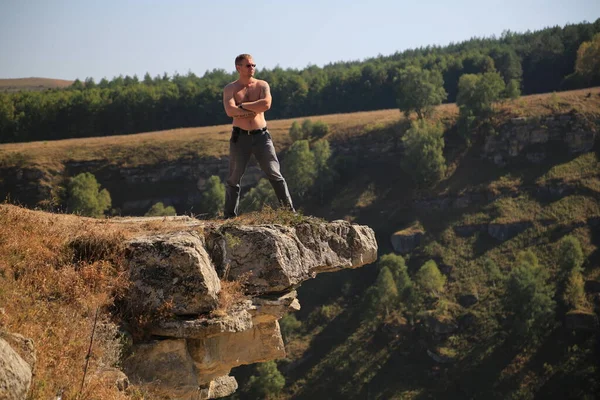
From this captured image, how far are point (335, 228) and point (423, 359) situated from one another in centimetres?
4998

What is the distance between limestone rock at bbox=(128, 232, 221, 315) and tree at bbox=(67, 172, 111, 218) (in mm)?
57719

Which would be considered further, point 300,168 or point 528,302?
point 300,168

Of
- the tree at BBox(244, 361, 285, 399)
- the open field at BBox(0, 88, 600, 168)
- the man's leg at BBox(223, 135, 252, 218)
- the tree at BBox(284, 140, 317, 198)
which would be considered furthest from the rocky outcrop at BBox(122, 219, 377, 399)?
the open field at BBox(0, 88, 600, 168)

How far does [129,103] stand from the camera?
4311 inches

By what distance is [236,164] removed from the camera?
39.6 ft

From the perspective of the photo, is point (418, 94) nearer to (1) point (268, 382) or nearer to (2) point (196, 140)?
(2) point (196, 140)

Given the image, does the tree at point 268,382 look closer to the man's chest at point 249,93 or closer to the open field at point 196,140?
the open field at point 196,140

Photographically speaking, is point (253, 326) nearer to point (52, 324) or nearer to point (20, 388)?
point (52, 324)

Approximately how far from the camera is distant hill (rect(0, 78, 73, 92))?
163m

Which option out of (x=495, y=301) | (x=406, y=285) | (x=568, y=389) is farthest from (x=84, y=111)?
(x=568, y=389)

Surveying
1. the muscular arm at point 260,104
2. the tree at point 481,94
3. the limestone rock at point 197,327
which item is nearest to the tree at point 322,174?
the tree at point 481,94

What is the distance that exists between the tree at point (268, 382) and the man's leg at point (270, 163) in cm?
4583

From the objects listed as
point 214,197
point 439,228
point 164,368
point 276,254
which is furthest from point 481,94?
point 164,368

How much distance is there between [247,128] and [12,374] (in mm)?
6222
